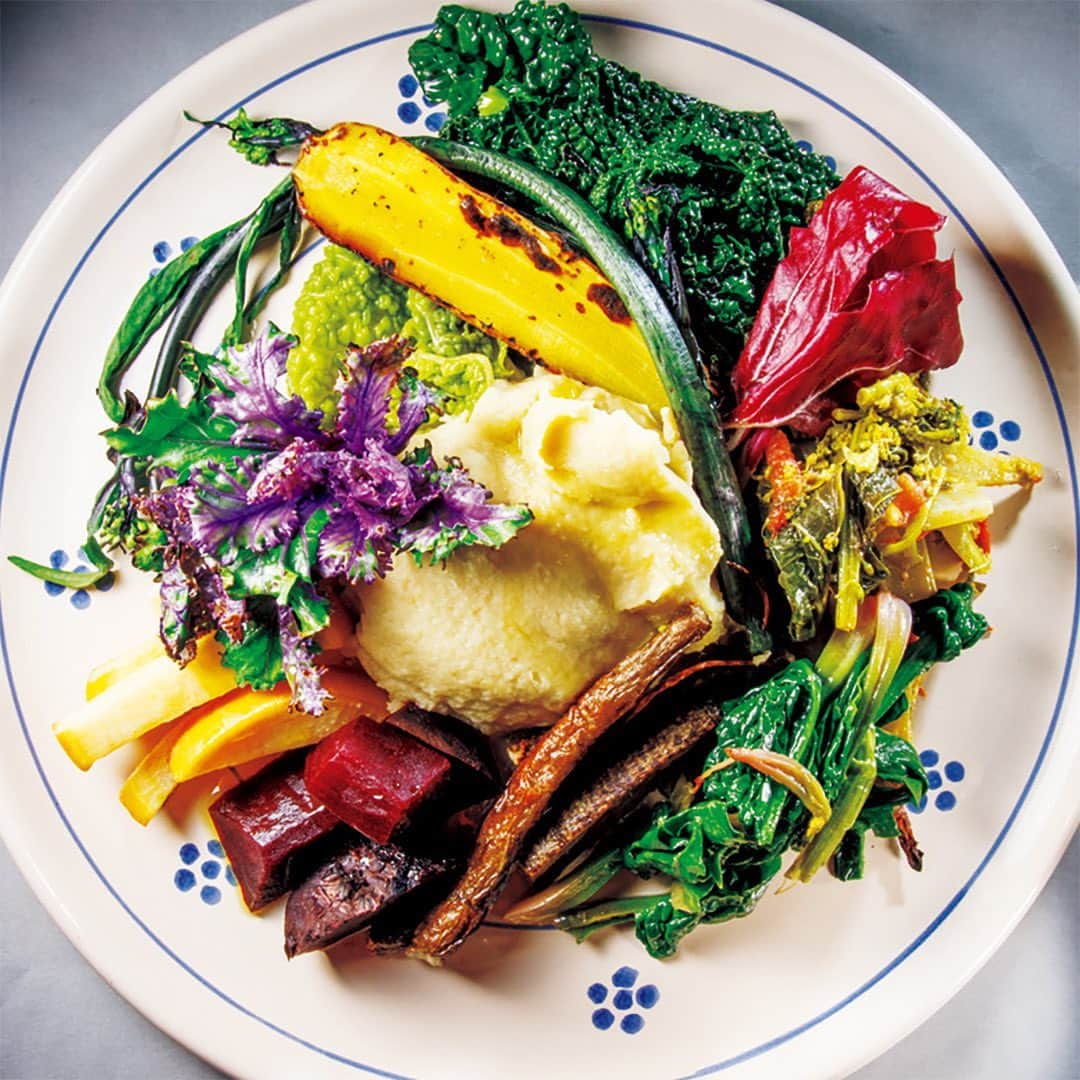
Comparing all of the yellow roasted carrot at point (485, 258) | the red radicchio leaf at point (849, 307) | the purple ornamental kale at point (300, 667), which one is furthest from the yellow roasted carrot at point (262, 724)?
the red radicchio leaf at point (849, 307)

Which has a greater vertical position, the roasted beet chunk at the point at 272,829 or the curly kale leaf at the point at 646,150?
the curly kale leaf at the point at 646,150

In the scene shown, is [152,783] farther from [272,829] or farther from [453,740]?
[453,740]

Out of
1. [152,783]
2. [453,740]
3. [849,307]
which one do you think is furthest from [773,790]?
[152,783]

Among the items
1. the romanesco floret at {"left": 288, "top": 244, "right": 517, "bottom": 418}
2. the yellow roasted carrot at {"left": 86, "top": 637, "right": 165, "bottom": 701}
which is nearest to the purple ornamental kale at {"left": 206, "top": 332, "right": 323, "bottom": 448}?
the romanesco floret at {"left": 288, "top": 244, "right": 517, "bottom": 418}

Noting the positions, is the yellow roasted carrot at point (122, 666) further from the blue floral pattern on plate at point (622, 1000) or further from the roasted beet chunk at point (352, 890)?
the blue floral pattern on plate at point (622, 1000)

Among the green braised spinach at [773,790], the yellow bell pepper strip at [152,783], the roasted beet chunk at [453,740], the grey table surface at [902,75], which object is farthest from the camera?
the grey table surface at [902,75]

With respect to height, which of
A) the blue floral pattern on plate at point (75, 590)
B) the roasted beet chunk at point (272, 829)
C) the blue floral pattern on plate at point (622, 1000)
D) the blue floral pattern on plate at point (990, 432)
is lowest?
the blue floral pattern on plate at point (622, 1000)

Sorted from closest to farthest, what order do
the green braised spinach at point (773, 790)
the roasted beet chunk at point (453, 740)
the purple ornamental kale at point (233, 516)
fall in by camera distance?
the purple ornamental kale at point (233, 516) < the green braised spinach at point (773, 790) < the roasted beet chunk at point (453, 740)
